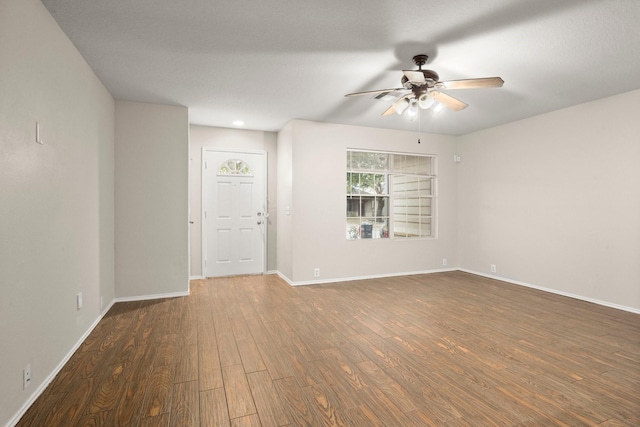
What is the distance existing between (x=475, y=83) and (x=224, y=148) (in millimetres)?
3999

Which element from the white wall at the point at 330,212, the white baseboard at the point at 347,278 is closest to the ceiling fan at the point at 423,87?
the white wall at the point at 330,212

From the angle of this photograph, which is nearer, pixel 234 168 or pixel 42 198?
pixel 42 198

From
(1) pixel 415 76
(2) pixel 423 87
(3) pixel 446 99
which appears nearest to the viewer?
(1) pixel 415 76

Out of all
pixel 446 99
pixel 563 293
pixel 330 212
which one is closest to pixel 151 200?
pixel 330 212

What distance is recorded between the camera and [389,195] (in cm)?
564

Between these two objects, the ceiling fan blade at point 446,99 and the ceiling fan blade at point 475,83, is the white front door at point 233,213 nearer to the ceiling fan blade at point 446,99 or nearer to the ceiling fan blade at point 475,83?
the ceiling fan blade at point 446,99

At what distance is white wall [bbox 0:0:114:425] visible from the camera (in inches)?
69.0

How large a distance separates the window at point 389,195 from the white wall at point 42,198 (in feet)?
11.7

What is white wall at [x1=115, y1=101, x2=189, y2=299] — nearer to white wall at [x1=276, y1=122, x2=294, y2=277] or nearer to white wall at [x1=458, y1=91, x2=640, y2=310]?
white wall at [x1=276, y1=122, x2=294, y2=277]

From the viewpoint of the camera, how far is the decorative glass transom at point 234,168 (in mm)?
5512

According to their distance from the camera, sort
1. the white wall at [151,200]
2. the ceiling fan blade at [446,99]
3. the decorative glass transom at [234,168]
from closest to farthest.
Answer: the ceiling fan blade at [446,99], the white wall at [151,200], the decorative glass transom at [234,168]

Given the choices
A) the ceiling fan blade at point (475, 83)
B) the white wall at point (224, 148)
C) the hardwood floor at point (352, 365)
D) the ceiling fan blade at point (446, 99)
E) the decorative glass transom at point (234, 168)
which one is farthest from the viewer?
the decorative glass transom at point (234, 168)

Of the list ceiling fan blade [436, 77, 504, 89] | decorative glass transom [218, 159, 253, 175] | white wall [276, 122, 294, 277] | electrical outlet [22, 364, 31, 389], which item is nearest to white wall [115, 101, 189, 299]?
decorative glass transom [218, 159, 253, 175]

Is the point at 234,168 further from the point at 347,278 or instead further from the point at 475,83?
the point at 475,83
